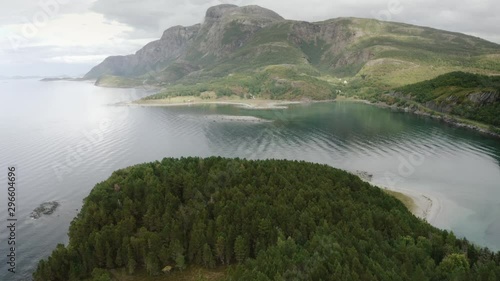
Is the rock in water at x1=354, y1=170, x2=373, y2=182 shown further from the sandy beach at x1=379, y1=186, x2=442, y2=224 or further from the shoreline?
the sandy beach at x1=379, y1=186, x2=442, y2=224

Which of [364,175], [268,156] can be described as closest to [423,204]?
[364,175]

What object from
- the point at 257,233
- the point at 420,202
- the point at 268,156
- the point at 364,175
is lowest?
the point at 420,202

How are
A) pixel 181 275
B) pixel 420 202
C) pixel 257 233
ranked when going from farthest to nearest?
pixel 420 202, pixel 257 233, pixel 181 275

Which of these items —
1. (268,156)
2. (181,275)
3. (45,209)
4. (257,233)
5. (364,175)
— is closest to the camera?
(181,275)

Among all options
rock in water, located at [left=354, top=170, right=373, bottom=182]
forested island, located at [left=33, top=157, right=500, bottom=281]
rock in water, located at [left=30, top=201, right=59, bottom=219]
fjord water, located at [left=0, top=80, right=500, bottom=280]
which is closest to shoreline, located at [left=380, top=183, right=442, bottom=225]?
fjord water, located at [left=0, top=80, right=500, bottom=280]

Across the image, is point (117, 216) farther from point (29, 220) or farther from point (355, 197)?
point (355, 197)

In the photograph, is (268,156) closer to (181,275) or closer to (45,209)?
(45,209)

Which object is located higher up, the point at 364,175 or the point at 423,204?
the point at 364,175

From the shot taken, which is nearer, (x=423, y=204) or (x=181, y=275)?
(x=181, y=275)
